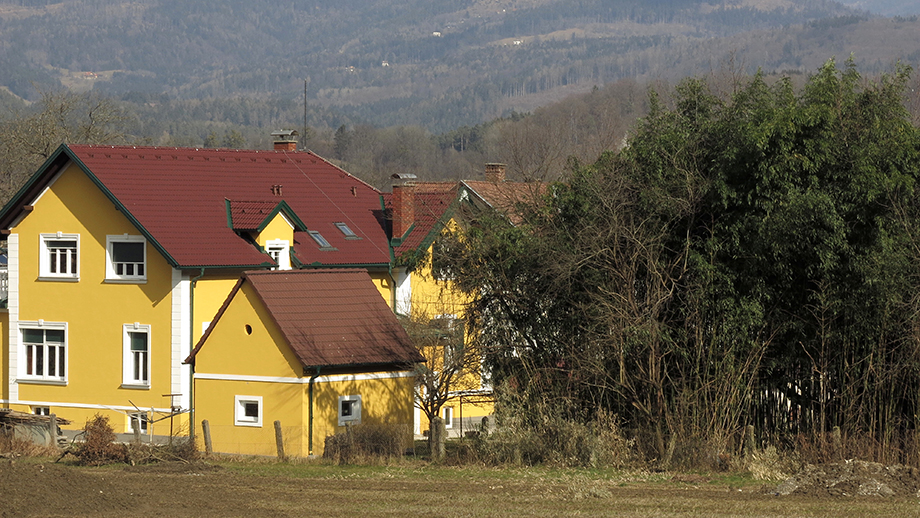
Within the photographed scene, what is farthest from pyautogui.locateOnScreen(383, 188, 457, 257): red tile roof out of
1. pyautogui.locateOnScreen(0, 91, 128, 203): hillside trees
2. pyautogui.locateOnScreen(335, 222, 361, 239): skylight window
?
pyautogui.locateOnScreen(0, 91, 128, 203): hillside trees

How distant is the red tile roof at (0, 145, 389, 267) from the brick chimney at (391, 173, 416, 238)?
0.63 metres

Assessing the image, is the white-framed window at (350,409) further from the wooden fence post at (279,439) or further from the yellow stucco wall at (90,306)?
the yellow stucco wall at (90,306)

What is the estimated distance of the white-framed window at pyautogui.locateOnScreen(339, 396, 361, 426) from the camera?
97.6 feet

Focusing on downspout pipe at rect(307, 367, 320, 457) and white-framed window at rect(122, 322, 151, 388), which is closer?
downspout pipe at rect(307, 367, 320, 457)

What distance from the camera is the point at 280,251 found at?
35.8 m

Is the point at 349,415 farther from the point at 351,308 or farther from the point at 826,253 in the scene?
the point at 826,253

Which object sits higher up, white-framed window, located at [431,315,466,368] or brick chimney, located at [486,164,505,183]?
brick chimney, located at [486,164,505,183]

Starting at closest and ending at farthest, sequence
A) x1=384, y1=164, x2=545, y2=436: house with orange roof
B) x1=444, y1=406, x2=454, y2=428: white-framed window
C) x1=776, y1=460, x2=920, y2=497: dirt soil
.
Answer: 1. x1=776, y1=460, x2=920, y2=497: dirt soil
2. x1=384, y1=164, x2=545, y2=436: house with orange roof
3. x1=444, y1=406, x2=454, y2=428: white-framed window

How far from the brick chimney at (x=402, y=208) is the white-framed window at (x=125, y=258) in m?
8.22

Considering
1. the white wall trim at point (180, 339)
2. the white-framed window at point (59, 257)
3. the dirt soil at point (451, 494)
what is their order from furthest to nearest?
the white-framed window at point (59, 257)
the white wall trim at point (180, 339)
the dirt soil at point (451, 494)

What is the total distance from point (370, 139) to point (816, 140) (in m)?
175

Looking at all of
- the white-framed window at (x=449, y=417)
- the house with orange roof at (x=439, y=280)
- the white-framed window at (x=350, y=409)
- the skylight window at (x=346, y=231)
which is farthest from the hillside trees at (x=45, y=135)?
the white-framed window at (x=350, y=409)

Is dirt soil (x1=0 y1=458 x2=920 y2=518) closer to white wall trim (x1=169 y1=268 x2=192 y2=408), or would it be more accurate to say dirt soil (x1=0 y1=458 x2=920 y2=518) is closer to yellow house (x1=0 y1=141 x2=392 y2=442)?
white wall trim (x1=169 y1=268 x2=192 y2=408)

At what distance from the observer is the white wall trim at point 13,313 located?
36.2 m
